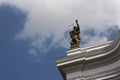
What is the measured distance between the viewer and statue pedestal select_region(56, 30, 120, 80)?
2392 cm

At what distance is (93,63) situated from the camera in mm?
24641

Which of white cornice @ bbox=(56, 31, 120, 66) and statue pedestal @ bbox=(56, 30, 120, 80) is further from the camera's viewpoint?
white cornice @ bbox=(56, 31, 120, 66)

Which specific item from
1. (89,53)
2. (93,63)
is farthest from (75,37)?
(93,63)

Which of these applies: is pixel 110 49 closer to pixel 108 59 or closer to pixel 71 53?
pixel 108 59

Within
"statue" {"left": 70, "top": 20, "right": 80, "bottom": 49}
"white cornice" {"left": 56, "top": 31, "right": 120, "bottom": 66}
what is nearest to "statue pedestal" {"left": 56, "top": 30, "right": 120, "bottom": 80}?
"white cornice" {"left": 56, "top": 31, "right": 120, "bottom": 66}

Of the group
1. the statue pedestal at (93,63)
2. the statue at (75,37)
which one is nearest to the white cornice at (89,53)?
the statue pedestal at (93,63)

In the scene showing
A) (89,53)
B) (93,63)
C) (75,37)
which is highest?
(75,37)

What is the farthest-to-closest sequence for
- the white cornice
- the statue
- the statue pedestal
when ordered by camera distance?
the statue < the white cornice < the statue pedestal

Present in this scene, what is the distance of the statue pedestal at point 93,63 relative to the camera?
23922 millimetres

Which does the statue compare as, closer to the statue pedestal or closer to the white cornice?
the white cornice

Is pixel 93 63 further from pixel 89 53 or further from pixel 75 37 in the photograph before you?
pixel 75 37

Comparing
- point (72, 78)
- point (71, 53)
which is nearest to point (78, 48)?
point (71, 53)

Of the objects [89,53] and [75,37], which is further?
[75,37]

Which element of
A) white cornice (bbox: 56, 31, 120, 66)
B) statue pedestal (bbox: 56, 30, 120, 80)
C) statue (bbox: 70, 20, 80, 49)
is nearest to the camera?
statue pedestal (bbox: 56, 30, 120, 80)
